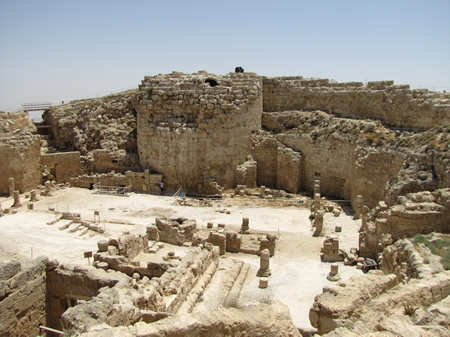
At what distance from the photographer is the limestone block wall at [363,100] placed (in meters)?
20.4

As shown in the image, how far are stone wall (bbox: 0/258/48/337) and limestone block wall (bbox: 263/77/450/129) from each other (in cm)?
1699

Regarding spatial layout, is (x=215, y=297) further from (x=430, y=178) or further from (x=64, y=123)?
(x=64, y=123)

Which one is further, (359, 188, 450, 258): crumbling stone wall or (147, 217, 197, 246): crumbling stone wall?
(147, 217, 197, 246): crumbling stone wall

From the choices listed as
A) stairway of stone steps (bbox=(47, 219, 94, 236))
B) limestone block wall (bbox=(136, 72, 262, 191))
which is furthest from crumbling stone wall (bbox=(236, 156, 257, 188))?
stairway of stone steps (bbox=(47, 219, 94, 236))

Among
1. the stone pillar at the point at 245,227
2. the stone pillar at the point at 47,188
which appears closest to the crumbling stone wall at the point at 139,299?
the stone pillar at the point at 245,227

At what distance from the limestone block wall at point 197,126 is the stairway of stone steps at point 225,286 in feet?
33.1

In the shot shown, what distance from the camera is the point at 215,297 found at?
12367mm

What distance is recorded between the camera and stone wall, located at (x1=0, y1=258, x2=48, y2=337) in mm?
9578

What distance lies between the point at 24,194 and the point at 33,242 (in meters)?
10.4

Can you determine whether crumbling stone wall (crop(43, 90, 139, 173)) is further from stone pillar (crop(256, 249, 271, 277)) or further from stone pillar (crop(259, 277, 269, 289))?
stone pillar (crop(259, 277, 269, 289))

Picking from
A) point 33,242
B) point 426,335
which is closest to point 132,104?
point 33,242

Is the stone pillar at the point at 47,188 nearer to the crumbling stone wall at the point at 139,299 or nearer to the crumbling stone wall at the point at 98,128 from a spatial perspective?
the crumbling stone wall at the point at 98,128

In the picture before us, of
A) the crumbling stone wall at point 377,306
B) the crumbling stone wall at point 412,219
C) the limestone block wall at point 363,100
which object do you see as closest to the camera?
the crumbling stone wall at point 377,306

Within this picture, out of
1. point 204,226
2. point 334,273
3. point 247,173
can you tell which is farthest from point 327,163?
point 334,273
